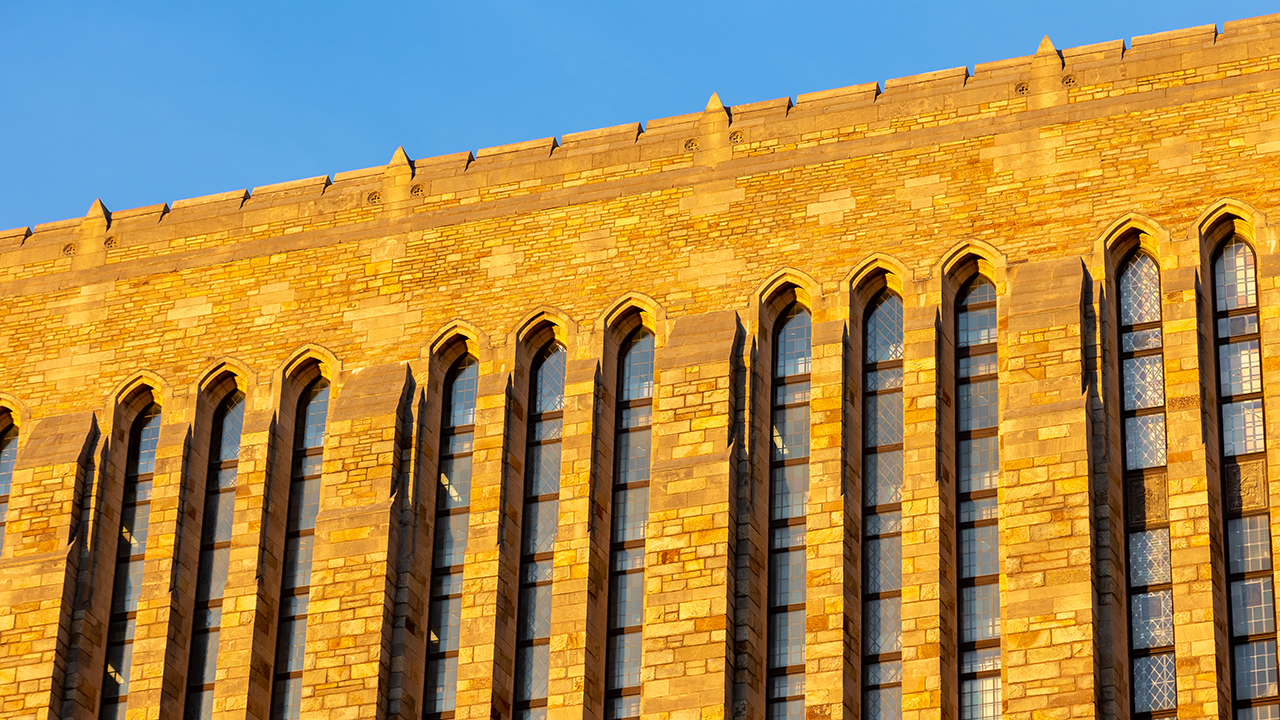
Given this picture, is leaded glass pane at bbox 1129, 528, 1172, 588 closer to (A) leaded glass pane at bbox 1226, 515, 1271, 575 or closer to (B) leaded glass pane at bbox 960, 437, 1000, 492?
(A) leaded glass pane at bbox 1226, 515, 1271, 575

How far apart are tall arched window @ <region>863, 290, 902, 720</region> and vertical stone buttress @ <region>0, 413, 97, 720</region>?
41.1 ft

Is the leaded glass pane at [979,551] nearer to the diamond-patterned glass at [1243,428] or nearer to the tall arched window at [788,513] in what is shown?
the tall arched window at [788,513]

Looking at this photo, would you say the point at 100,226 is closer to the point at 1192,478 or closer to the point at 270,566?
the point at 270,566

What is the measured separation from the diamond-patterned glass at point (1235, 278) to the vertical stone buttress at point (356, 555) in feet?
40.8

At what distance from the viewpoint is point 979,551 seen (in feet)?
132

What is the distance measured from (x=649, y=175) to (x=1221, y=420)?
10.0 m

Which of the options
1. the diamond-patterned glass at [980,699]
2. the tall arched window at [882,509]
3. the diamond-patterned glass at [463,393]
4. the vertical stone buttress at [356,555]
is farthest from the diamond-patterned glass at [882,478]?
the vertical stone buttress at [356,555]

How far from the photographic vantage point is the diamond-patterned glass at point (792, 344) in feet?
140

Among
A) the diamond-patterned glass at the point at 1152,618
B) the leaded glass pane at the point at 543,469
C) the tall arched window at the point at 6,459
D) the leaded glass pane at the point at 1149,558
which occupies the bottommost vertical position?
the diamond-patterned glass at the point at 1152,618

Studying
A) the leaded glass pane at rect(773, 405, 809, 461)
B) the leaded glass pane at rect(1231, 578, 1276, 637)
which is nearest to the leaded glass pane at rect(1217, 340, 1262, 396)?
the leaded glass pane at rect(1231, 578, 1276, 637)

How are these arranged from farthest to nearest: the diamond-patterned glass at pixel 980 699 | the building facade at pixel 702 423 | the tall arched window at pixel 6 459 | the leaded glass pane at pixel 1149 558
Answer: the tall arched window at pixel 6 459
the building facade at pixel 702 423
the leaded glass pane at pixel 1149 558
the diamond-patterned glass at pixel 980 699

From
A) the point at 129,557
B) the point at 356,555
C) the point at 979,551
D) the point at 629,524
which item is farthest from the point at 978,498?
the point at 129,557

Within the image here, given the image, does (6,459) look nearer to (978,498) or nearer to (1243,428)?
(978,498)

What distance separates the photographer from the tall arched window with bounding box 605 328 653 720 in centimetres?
4091
